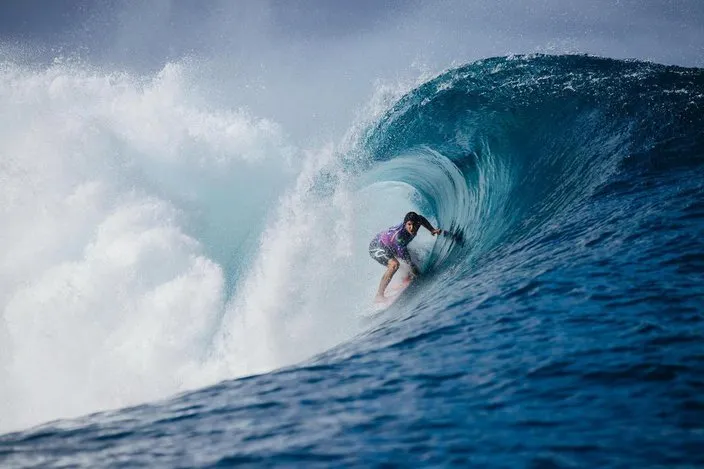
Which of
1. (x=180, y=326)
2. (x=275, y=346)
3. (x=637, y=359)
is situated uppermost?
(x=180, y=326)

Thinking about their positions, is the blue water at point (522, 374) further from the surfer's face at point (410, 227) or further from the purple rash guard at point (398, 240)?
the purple rash guard at point (398, 240)

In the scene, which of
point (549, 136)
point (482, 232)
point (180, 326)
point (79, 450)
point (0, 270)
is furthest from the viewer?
point (0, 270)

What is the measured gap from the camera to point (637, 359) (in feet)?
6.85

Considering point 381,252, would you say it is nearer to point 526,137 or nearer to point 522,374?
point 526,137

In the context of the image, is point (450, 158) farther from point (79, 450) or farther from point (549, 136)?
point (79, 450)

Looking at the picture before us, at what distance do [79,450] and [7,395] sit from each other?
31.3 feet

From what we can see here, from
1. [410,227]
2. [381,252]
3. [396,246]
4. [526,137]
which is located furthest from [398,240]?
[526,137]

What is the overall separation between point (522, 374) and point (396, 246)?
5.47 m

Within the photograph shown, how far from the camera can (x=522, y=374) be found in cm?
212

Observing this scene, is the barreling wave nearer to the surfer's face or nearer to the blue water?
the blue water

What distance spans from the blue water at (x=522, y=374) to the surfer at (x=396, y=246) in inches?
56.0

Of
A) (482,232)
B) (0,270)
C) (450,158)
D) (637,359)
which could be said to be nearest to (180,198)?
(0,270)

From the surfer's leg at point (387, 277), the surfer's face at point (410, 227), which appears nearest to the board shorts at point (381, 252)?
the surfer's leg at point (387, 277)

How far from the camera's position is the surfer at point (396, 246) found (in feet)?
23.9
